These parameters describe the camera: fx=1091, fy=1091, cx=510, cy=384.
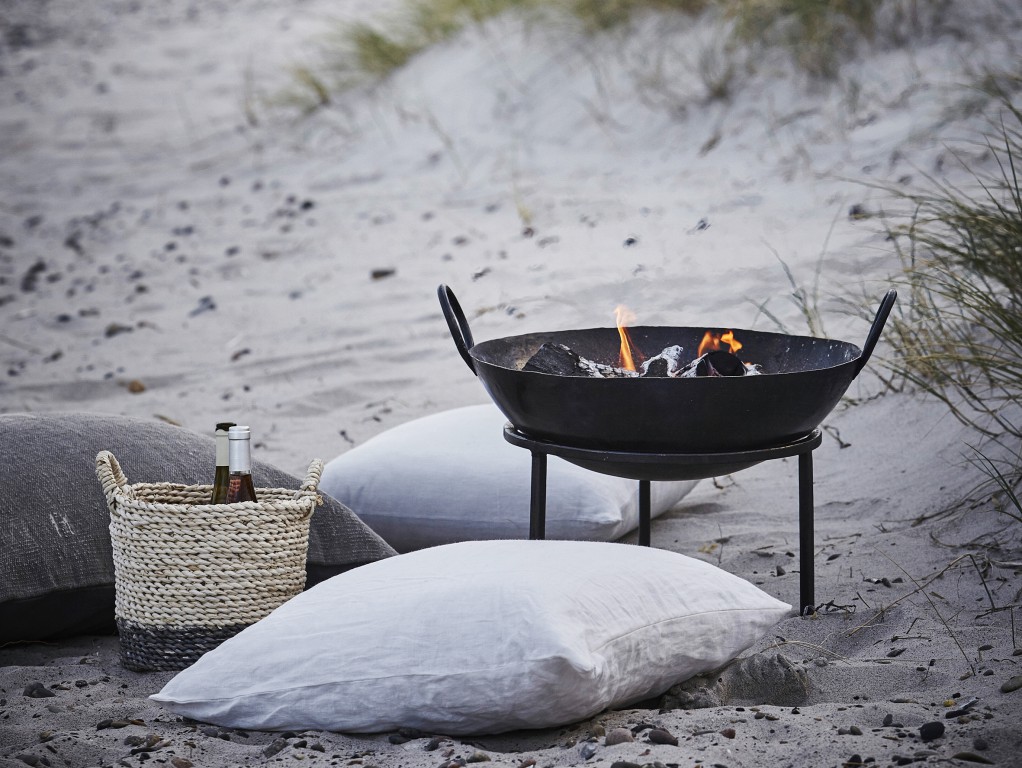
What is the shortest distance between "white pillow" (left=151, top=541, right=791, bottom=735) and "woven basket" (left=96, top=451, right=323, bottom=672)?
0.92 feet

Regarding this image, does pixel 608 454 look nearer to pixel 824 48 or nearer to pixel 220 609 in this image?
pixel 220 609

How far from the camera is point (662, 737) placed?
188 centimetres

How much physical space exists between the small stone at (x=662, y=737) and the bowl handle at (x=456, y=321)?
94cm

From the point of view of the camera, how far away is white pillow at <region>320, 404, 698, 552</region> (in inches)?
116

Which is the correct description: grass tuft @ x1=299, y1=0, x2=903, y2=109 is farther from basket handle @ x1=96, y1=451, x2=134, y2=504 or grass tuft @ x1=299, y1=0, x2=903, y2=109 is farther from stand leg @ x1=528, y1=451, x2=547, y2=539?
basket handle @ x1=96, y1=451, x2=134, y2=504

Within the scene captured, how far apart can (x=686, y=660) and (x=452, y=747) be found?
0.48 metres

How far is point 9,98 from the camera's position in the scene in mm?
10789

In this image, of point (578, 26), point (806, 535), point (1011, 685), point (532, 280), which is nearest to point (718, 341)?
point (806, 535)

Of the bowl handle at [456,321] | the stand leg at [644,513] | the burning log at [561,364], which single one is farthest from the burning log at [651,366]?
the stand leg at [644,513]

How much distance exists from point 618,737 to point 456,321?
1.09 metres

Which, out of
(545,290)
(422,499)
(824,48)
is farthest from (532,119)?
(422,499)

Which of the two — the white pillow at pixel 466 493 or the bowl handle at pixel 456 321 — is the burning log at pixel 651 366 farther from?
the white pillow at pixel 466 493

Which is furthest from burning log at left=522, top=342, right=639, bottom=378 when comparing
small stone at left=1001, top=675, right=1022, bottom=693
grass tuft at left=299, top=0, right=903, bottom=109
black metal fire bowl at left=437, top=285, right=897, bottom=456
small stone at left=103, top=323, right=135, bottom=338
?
grass tuft at left=299, top=0, right=903, bottom=109

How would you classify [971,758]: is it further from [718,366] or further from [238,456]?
[238,456]
